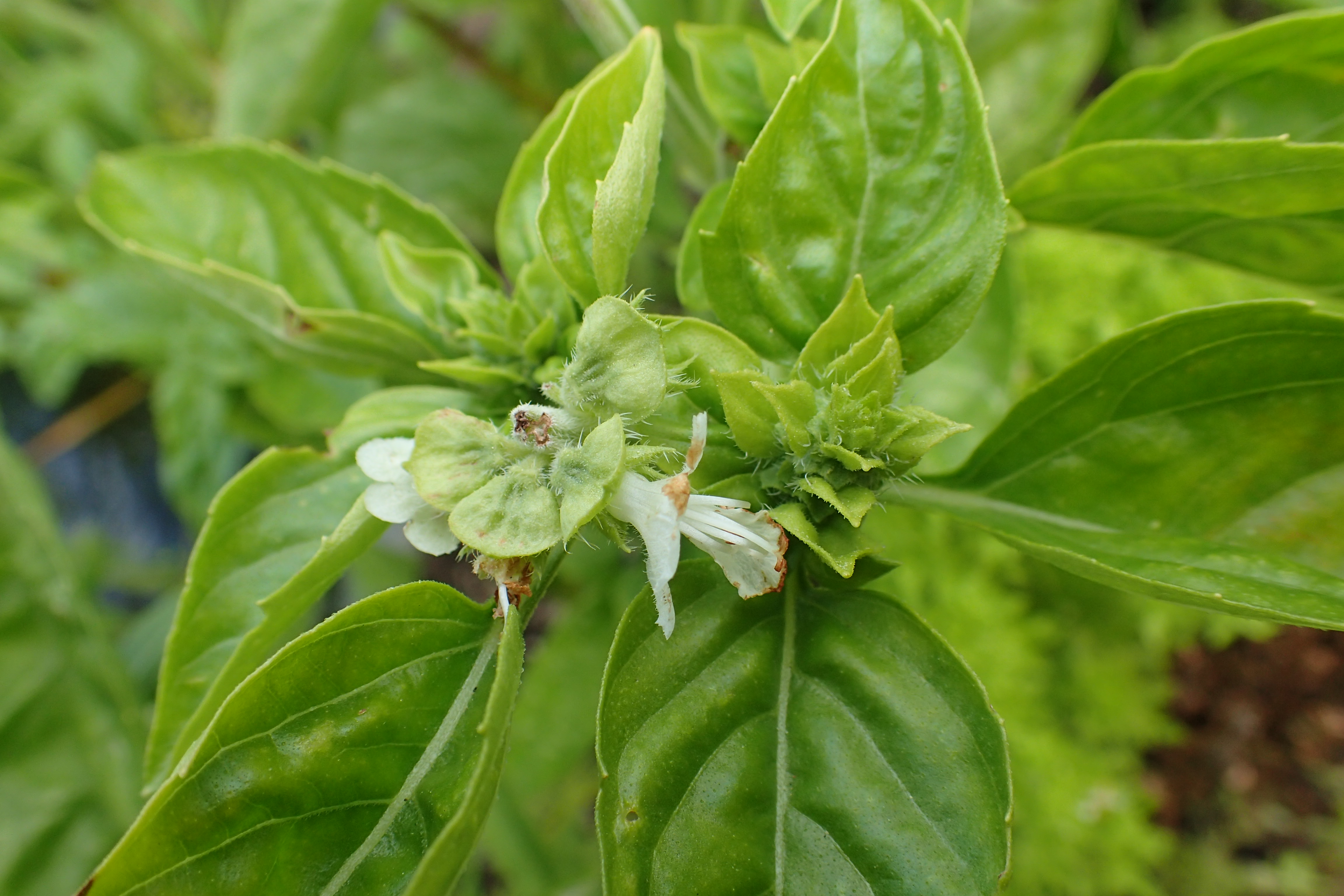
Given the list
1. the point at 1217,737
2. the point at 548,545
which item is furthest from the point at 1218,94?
the point at 1217,737

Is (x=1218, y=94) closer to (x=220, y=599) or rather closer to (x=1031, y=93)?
(x=1031, y=93)

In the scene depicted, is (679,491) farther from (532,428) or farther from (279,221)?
(279,221)

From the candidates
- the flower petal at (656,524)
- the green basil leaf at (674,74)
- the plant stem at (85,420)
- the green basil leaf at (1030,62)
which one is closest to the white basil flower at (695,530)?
the flower petal at (656,524)

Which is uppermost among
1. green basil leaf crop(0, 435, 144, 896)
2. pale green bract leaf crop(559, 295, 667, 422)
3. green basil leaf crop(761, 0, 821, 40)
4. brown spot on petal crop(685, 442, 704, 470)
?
green basil leaf crop(761, 0, 821, 40)

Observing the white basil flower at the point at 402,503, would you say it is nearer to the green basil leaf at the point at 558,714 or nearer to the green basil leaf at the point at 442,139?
the green basil leaf at the point at 558,714

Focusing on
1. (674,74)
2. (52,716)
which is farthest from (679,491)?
(52,716)

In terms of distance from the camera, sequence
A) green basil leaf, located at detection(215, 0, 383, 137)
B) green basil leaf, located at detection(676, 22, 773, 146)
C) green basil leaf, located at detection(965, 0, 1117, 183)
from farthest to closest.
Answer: green basil leaf, located at detection(965, 0, 1117, 183)
green basil leaf, located at detection(215, 0, 383, 137)
green basil leaf, located at detection(676, 22, 773, 146)

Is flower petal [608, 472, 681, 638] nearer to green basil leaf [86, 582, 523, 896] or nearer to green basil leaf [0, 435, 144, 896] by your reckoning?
green basil leaf [86, 582, 523, 896]

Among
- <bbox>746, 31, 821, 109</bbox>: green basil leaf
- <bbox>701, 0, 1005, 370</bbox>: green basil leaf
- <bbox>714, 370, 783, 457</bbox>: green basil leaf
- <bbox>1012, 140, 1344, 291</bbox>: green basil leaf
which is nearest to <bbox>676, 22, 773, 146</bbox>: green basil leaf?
<bbox>746, 31, 821, 109</bbox>: green basil leaf
